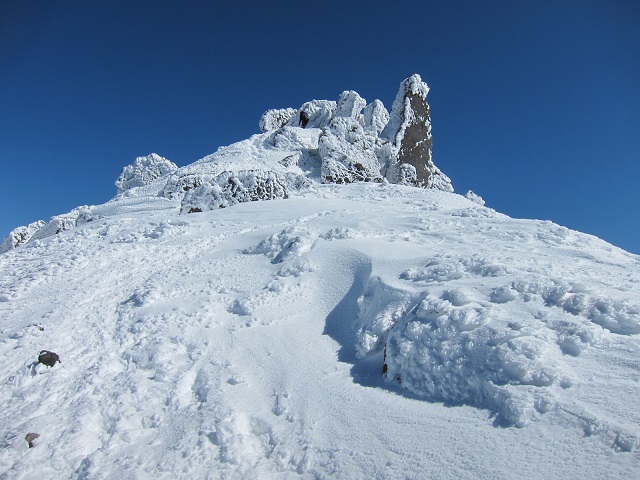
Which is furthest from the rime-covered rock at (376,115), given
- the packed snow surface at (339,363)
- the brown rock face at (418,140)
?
the packed snow surface at (339,363)

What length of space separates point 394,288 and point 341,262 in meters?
1.73

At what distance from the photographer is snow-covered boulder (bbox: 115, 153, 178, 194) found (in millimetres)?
34594

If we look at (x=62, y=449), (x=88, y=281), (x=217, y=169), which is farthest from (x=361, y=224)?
(x=217, y=169)

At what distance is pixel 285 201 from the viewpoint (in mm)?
13633

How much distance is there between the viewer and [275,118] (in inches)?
1759

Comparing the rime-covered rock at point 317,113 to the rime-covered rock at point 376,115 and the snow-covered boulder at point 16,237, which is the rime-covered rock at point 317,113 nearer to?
the rime-covered rock at point 376,115

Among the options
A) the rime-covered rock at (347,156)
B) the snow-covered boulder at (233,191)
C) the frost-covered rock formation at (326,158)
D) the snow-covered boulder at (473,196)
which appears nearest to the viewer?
the snow-covered boulder at (233,191)

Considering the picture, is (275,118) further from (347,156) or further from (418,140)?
(347,156)

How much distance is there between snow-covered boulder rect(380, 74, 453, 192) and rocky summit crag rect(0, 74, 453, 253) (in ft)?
0.27

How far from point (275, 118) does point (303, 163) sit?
21371mm

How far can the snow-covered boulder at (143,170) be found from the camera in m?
34.6

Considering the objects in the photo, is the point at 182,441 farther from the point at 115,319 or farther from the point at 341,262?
the point at 341,262

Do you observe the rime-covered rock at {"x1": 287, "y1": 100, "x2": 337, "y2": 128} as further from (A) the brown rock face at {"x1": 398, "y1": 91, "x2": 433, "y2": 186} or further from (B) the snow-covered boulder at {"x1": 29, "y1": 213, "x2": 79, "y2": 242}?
(B) the snow-covered boulder at {"x1": 29, "y1": 213, "x2": 79, "y2": 242}

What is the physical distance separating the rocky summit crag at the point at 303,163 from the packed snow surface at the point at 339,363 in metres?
6.75
